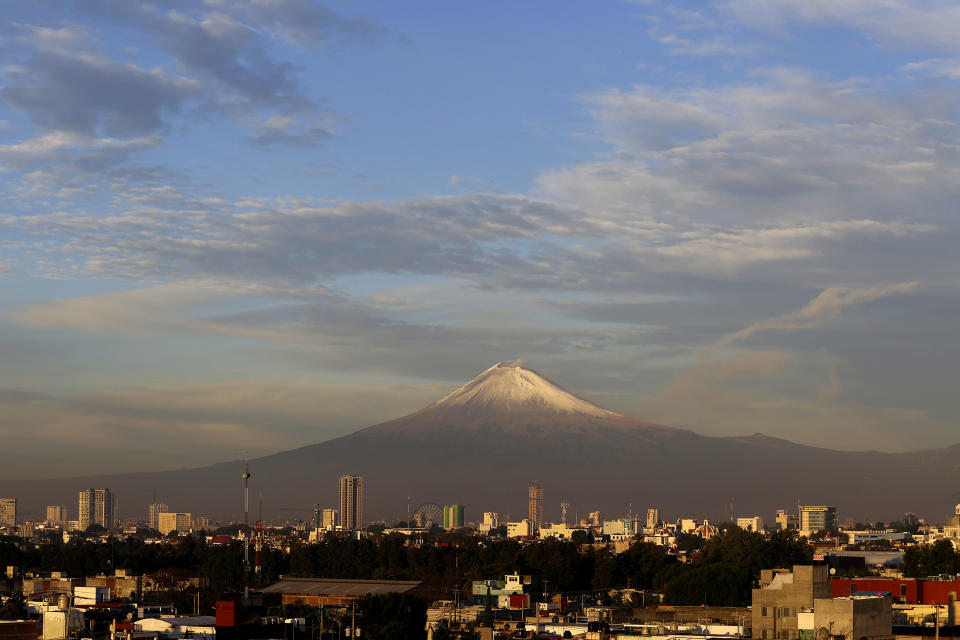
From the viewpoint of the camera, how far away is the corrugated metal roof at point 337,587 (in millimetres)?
Result: 122188

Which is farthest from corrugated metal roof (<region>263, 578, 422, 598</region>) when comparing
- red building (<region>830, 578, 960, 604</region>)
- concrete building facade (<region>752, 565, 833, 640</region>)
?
concrete building facade (<region>752, 565, 833, 640</region>)

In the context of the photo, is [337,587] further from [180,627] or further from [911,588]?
[180,627]

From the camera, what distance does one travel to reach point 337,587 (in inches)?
4978

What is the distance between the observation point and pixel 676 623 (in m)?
78.9

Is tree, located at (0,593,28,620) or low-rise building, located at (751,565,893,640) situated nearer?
low-rise building, located at (751,565,893,640)

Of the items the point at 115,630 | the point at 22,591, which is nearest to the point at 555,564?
the point at 22,591

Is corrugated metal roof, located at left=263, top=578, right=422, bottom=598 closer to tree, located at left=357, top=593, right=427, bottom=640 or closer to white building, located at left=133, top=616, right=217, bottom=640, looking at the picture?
tree, located at left=357, top=593, right=427, bottom=640

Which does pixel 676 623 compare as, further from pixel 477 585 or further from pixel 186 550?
pixel 186 550

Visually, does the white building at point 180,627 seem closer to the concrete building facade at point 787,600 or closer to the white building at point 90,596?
the white building at point 90,596

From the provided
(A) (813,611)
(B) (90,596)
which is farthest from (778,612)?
(B) (90,596)

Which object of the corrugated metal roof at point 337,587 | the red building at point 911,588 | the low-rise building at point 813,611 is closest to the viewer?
the low-rise building at point 813,611

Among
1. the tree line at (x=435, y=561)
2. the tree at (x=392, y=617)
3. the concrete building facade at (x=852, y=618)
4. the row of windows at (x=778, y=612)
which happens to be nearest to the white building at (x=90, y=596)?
the tree at (x=392, y=617)

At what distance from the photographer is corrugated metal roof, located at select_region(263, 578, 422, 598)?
4811 inches

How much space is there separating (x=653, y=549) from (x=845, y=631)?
98913 millimetres
